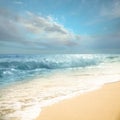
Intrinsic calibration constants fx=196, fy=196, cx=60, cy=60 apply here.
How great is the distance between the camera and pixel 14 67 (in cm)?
172

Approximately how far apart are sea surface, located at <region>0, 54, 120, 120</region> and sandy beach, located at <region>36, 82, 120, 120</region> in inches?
2.4

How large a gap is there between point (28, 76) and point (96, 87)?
84 centimetres

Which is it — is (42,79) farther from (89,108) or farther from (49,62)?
(89,108)

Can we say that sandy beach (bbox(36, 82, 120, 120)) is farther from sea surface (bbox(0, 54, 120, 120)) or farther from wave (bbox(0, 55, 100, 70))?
wave (bbox(0, 55, 100, 70))

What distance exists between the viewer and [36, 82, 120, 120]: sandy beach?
1759 millimetres

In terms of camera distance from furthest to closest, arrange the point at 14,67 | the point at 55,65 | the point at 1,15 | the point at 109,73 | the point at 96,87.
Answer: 1. the point at 109,73
2. the point at 96,87
3. the point at 55,65
4. the point at 14,67
5. the point at 1,15

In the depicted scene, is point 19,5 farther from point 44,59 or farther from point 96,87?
point 96,87

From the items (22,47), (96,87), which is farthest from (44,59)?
(96,87)

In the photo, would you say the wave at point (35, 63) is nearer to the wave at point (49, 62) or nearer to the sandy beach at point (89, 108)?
the wave at point (49, 62)

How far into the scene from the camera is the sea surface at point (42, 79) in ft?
5.33

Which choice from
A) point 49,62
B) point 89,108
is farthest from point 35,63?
point 89,108

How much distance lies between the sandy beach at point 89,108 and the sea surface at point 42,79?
6 centimetres

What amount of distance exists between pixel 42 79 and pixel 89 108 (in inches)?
21.9

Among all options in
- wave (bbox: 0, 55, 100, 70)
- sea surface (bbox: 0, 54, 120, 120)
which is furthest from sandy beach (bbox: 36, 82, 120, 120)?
wave (bbox: 0, 55, 100, 70)
